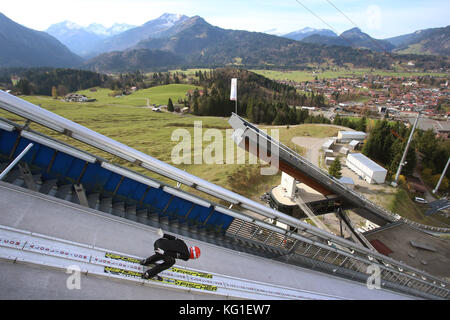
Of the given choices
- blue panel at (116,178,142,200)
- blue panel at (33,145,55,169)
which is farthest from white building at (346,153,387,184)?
blue panel at (33,145,55,169)

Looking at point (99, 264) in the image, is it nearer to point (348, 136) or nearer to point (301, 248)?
point (301, 248)

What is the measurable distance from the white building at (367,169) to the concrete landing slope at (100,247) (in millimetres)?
26632

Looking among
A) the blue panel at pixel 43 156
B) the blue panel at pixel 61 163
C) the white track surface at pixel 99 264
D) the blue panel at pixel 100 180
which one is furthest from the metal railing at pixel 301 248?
the blue panel at pixel 43 156

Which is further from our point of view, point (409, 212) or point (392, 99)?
point (392, 99)

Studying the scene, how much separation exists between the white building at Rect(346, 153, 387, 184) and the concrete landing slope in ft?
87.4

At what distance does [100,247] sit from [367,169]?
1271 inches

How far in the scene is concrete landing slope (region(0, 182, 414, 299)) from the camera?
3.02m

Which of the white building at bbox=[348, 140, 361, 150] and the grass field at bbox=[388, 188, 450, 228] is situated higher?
the white building at bbox=[348, 140, 361, 150]

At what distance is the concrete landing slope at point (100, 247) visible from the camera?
119 inches

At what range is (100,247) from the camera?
4.00 metres

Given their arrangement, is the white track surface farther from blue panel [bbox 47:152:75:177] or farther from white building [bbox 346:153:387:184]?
white building [bbox 346:153:387:184]

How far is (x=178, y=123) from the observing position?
1660 inches

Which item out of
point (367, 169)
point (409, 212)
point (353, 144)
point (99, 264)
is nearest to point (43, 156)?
point (99, 264)
